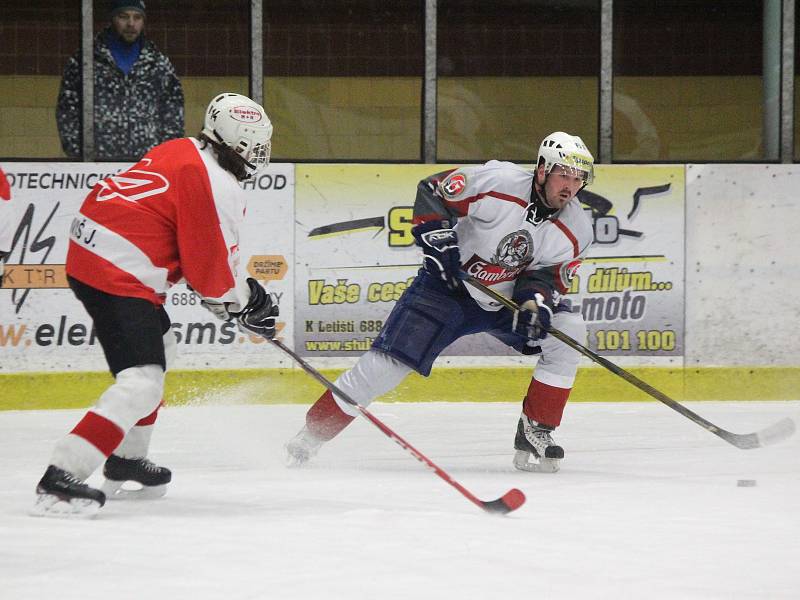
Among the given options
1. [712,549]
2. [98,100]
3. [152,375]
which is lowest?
[712,549]

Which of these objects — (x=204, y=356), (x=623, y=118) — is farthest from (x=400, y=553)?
(x=623, y=118)

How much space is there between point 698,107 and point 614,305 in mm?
1833

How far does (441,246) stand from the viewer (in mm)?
4258

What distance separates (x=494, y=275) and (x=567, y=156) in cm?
46

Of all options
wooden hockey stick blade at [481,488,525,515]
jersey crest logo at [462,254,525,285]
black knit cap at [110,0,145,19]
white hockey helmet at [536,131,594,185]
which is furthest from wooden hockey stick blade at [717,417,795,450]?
black knit cap at [110,0,145,19]

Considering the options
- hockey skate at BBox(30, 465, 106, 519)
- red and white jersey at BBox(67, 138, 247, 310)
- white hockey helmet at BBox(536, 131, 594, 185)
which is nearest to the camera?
hockey skate at BBox(30, 465, 106, 519)

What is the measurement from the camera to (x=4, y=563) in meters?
2.82

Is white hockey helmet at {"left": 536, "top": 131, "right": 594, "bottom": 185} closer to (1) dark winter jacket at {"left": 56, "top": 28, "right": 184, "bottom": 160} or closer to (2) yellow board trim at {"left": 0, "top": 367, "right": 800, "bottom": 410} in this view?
(2) yellow board trim at {"left": 0, "top": 367, "right": 800, "bottom": 410}

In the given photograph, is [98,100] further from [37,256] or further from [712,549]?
[712,549]

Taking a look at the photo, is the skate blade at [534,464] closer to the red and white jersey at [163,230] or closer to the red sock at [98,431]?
the red and white jersey at [163,230]

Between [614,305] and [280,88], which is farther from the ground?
[280,88]

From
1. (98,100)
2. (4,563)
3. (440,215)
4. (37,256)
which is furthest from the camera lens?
(98,100)

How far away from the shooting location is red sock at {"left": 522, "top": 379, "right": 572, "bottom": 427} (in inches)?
173

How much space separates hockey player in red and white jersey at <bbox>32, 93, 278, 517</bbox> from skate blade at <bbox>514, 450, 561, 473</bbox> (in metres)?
1.25
